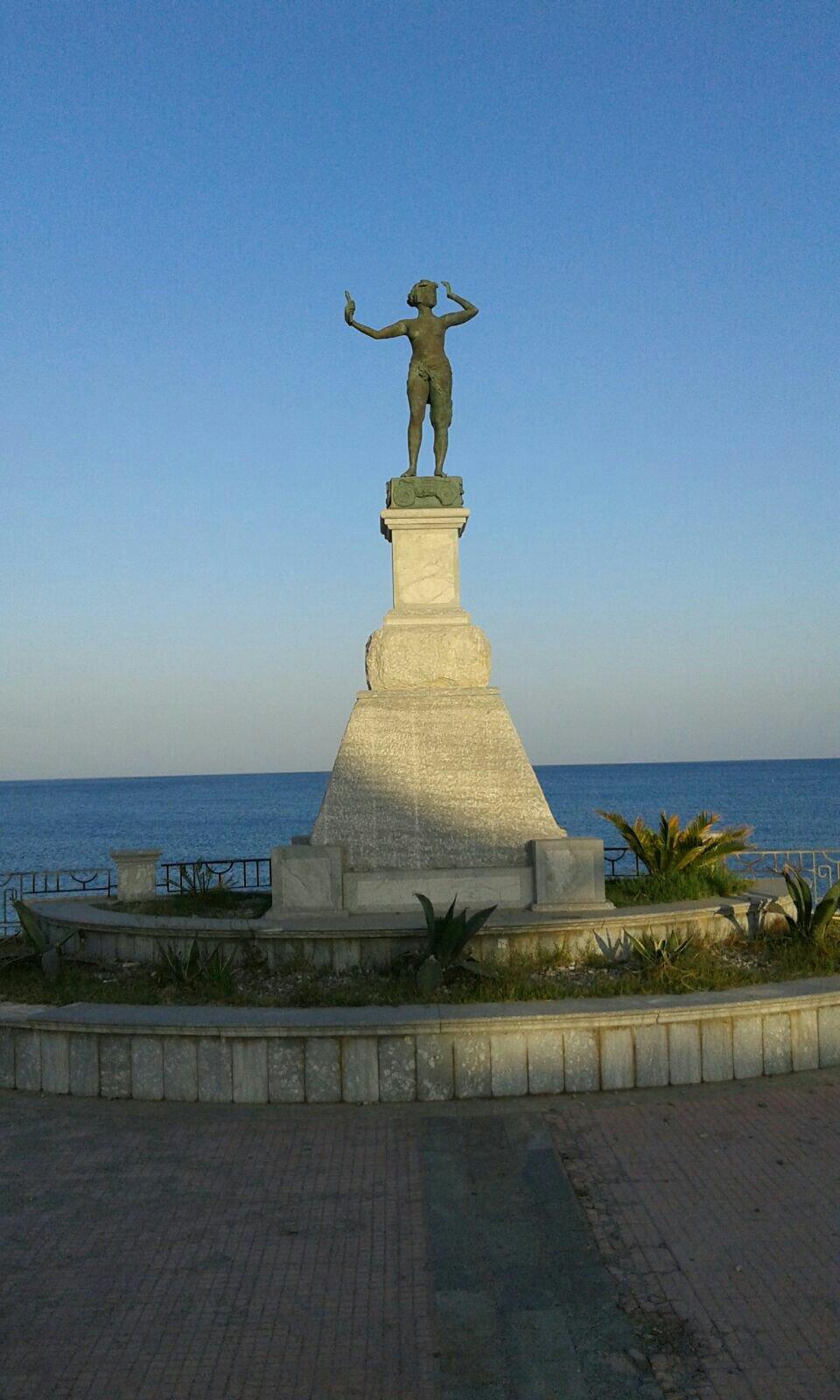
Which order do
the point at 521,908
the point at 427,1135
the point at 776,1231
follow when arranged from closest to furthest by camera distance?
1. the point at 776,1231
2. the point at 427,1135
3. the point at 521,908

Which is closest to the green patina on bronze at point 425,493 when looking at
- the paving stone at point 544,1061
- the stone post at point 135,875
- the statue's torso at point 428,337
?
the statue's torso at point 428,337

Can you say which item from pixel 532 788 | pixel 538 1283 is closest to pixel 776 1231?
pixel 538 1283

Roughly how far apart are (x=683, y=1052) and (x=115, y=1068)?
3.77 m

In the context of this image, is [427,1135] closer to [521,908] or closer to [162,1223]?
[162,1223]

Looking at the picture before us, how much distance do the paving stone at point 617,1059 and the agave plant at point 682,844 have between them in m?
4.57

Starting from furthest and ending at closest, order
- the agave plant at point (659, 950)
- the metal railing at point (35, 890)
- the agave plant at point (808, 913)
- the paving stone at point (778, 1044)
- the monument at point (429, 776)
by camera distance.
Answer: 1. the metal railing at point (35, 890)
2. the monument at point (429, 776)
3. the agave plant at point (808, 913)
4. the agave plant at point (659, 950)
5. the paving stone at point (778, 1044)

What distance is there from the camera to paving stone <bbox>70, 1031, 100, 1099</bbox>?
22.5 feet

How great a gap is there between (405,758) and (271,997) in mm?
3487

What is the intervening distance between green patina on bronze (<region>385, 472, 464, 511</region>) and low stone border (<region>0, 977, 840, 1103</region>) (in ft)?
20.8

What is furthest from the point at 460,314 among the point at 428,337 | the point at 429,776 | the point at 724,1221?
the point at 724,1221

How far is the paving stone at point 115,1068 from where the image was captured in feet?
22.3

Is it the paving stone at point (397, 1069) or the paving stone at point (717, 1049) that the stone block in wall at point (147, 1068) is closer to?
the paving stone at point (397, 1069)

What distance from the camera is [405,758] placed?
10.7 m

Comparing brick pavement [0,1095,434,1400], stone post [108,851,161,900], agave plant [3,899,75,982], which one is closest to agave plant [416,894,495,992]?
brick pavement [0,1095,434,1400]
